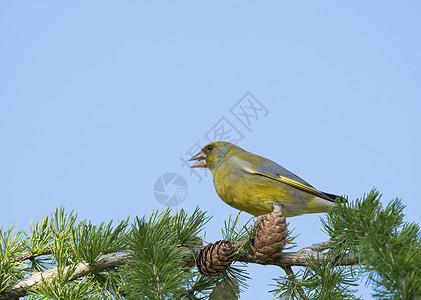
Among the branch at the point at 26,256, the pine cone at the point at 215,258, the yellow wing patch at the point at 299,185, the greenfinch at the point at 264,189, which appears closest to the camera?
the pine cone at the point at 215,258

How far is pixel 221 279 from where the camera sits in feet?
8.95

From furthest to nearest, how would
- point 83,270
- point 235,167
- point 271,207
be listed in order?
point 235,167 → point 271,207 → point 83,270

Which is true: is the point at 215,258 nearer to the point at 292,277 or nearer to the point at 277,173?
the point at 292,277

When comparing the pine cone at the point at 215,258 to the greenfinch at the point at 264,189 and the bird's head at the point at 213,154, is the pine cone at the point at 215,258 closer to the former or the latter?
the greenfinch at the point at 264,189

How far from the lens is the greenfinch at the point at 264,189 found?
183 inches

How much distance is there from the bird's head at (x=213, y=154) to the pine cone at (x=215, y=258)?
3.09m

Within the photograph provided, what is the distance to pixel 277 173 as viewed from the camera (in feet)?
16.7

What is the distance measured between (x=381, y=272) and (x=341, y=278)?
378 mm

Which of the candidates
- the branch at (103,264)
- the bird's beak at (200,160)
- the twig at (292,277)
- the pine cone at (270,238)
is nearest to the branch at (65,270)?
the branch at (103,264)

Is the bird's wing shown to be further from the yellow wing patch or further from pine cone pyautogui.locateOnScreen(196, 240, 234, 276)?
pine cone pyautogui.locateOnScreen(196, 240, 234, 276)

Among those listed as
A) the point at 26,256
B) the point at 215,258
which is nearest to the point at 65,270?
the point at 26,256

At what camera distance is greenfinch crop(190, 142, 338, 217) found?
4.66 m

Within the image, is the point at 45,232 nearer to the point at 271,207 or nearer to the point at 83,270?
the point at 83,270

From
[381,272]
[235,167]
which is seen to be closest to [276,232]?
[381,272]
